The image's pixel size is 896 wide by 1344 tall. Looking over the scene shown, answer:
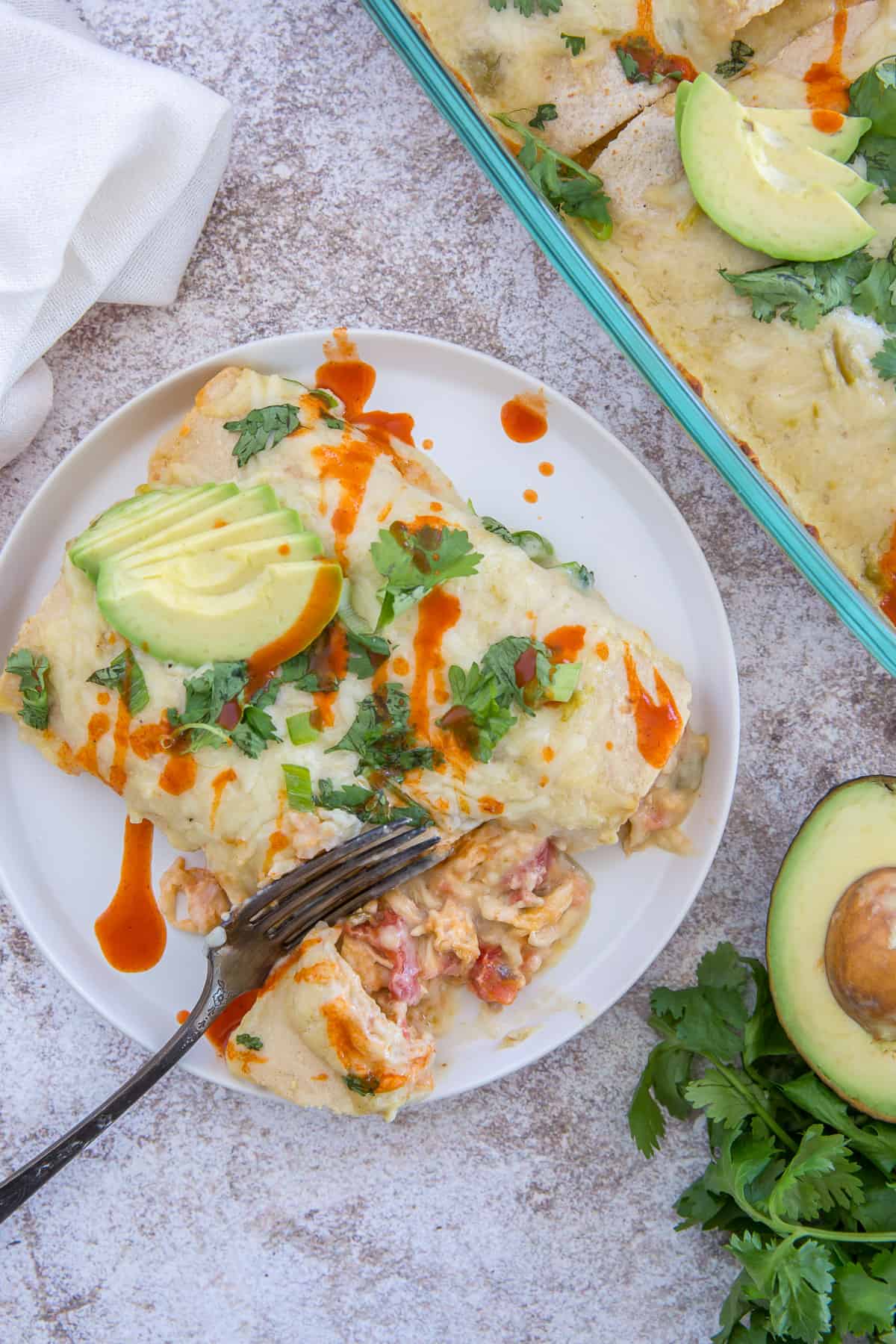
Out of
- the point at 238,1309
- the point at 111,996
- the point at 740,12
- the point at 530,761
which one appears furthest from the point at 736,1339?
the point at 740,12

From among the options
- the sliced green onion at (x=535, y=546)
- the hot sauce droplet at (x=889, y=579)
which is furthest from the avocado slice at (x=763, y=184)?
the sliced green onion at (x=535, y=546)

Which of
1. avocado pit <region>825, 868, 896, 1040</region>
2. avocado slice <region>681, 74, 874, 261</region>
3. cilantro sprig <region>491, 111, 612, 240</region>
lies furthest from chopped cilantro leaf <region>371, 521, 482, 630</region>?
avocado pit <region>825, 868, 896, 1040</region>

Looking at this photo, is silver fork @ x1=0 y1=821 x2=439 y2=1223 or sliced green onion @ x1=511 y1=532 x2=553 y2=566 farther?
sliced green onion @ x1=511 y1=532 x2=553 y2=566

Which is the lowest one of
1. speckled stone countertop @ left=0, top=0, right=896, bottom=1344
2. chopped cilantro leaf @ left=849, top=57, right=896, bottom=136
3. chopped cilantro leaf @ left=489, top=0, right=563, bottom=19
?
speckled stone countertop @ left=0, top=0, right=896, bottom=1344

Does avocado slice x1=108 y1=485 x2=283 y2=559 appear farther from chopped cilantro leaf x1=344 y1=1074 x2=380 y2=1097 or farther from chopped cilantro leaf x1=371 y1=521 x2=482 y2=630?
chopped cilantro leaf x1=344 y1=1074 x2=380 y2=1097

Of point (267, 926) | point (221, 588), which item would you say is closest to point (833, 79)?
point (221, 588)

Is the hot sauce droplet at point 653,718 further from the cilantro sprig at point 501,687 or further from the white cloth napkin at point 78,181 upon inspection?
the white cloth napkin at point 78,181
